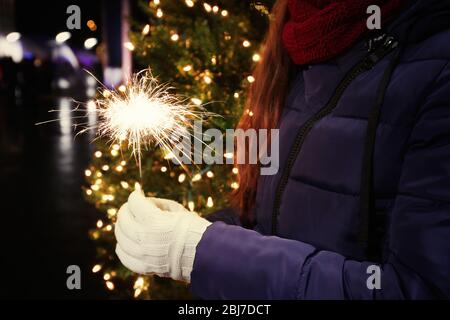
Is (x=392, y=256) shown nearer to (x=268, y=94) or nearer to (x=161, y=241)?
(x=161, y=241)

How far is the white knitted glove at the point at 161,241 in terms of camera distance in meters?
1.07

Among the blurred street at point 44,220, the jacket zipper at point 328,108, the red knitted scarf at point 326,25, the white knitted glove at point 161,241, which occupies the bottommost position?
the blurred street at point 44,220

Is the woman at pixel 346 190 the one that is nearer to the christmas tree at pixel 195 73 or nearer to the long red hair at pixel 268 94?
the long red hair at pixel 268 94

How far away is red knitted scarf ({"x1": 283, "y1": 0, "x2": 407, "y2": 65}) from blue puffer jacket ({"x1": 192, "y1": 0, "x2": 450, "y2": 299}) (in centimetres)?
4

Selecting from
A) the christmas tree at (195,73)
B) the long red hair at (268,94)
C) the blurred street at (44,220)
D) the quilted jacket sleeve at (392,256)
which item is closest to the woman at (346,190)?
the quilted jacket sleeve at (392,256)

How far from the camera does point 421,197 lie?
2.64 feet

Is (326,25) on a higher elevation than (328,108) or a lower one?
higher

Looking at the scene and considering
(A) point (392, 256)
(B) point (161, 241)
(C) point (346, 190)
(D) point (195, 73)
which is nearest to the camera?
(A) point (392, 256)

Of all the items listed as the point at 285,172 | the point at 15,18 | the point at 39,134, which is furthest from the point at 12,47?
the point at 285,172

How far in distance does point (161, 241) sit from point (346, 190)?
0.48 metres

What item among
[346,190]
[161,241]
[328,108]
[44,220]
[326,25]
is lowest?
[44,220]

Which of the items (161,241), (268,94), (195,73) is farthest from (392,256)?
(195,73)

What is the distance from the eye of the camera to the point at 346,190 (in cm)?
98
